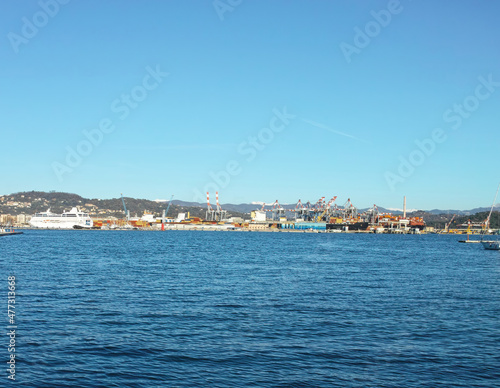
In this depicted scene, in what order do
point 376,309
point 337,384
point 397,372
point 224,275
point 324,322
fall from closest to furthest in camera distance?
point 337,384 < point 397,372 < point 324,322 < point 376,309 < point 224,275

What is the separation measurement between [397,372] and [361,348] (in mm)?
2670

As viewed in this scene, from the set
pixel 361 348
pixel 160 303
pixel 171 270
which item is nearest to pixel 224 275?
pixel 171 270

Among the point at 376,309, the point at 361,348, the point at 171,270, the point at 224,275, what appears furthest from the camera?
the point at 171,270

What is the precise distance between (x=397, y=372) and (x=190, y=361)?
22.3 ft

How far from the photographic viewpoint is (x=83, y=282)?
1403 inches

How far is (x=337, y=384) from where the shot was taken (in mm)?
14516

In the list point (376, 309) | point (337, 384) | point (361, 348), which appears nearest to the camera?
point (337, 384)

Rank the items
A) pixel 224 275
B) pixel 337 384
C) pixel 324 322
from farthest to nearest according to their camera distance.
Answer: pixel 224 275, pixel 324 322, pixel 337 384

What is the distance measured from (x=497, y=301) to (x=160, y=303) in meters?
20.1

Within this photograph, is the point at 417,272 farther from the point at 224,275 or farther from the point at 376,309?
the point at 376,309

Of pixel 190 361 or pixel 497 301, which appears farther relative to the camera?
pixel 497 301

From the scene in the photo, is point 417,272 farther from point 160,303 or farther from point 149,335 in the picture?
point 149,335

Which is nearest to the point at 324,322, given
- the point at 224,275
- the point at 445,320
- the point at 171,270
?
the point at 445,320

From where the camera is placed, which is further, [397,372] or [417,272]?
[417,272]
